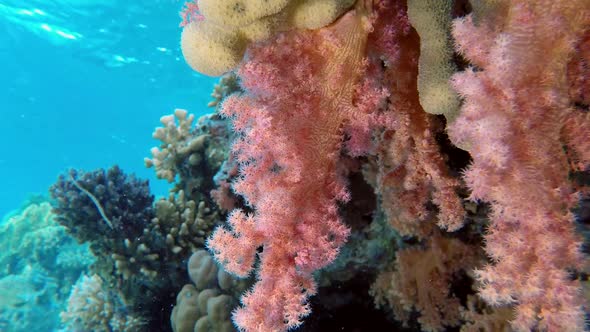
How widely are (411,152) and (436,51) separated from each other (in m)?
0.67

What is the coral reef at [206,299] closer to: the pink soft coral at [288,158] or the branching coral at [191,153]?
the branching coral at [191,153]

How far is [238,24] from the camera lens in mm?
1838

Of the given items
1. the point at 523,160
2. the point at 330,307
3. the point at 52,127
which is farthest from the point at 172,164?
the point at 52,127

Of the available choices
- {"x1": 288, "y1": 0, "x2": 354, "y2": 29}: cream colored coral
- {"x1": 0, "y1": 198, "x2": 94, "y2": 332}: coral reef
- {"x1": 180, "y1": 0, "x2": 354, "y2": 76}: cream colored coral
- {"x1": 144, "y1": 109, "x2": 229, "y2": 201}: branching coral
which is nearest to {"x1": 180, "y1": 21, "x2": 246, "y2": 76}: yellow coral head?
{"x1": 180, "y1": 0, "x2": 354, "y2": 76}: cream colored coral

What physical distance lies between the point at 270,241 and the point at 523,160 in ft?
4.06

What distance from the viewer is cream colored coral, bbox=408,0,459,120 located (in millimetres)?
1884

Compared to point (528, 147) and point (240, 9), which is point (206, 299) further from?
point (528, 147)

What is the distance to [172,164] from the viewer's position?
5680 millimetres

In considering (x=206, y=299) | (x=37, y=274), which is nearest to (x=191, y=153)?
(x=206, y=299)

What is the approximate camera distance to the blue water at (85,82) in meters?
22.3

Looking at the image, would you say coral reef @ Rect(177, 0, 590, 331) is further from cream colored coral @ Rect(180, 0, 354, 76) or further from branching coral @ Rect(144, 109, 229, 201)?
branching coral @ Rect(144, 109, 229, 201)

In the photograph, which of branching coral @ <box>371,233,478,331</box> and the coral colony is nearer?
the coral colony

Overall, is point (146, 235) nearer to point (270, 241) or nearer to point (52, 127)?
point (270, 241)

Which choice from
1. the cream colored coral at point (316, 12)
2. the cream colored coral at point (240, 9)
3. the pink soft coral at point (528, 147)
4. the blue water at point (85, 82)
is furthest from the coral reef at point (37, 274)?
the pink soft coral at point (528, 147)
